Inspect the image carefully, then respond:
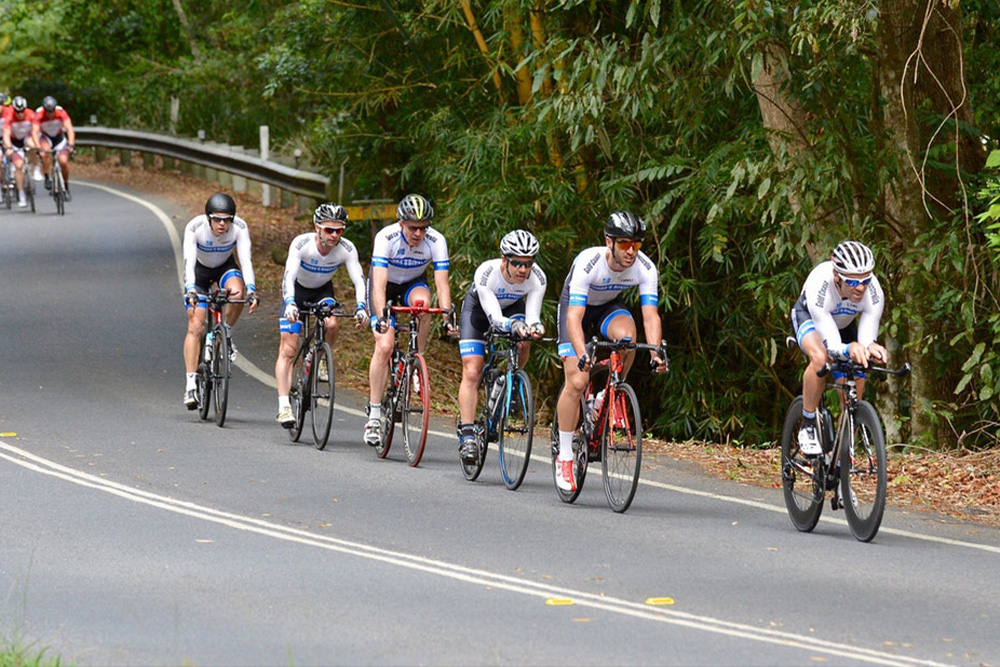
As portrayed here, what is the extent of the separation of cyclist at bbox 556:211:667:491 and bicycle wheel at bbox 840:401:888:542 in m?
1.53

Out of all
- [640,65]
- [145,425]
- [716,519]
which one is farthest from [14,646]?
[640,65]

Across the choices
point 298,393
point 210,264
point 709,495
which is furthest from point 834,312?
point 210,264

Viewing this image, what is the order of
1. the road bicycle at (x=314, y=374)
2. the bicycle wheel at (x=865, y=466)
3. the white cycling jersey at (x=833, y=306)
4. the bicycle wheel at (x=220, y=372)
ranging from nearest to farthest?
the bicycle wheel at (x=865, y=466) < the white cycling jersey at (x=833, y=306) < the road bicycle at (x=314, y=374) < the bicycle wheel at (x=220, y=372)

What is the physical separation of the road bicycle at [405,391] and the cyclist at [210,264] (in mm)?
1778

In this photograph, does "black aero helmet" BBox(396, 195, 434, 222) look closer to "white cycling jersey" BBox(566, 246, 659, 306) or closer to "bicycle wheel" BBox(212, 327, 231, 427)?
"white cycling jersey" BBox(566, 246, 659, 306)

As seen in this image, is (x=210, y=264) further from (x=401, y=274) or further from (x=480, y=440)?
(x=480, y=440)

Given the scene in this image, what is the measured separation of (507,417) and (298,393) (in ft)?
8.73

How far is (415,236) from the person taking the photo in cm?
1288

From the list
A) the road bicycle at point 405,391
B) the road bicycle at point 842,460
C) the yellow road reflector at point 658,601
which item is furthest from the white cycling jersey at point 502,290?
the yellow road reflector at point 658,601

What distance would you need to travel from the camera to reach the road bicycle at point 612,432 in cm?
1095

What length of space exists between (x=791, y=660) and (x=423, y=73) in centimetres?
1312

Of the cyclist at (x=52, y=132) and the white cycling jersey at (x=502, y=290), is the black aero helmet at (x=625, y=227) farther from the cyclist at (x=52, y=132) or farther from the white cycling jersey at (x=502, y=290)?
the cyclist at (x=52, y=132)

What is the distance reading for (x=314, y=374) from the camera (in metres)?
13.6

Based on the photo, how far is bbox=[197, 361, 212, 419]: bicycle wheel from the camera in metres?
14.6
